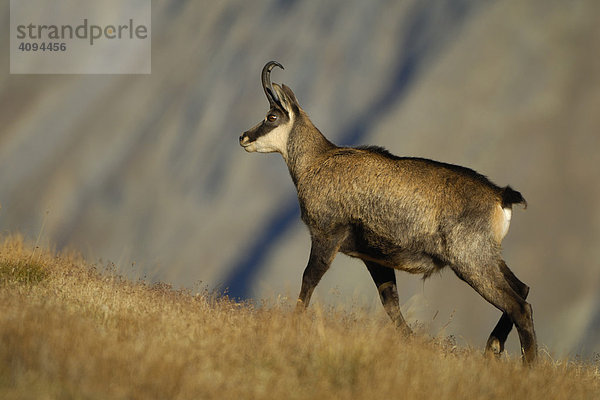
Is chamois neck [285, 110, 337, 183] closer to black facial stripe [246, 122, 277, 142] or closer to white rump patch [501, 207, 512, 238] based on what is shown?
black facial stripe [246, 122, 277, 142]

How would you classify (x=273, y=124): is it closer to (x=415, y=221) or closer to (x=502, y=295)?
(x=415, y=221)

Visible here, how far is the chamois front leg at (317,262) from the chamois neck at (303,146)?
1462 millimetres

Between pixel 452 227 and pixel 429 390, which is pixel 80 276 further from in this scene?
pixel 429 390

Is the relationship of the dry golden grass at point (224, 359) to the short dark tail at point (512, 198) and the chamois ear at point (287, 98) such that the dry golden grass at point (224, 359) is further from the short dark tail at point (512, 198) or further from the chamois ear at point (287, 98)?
the chamois ear at point (287, 98)

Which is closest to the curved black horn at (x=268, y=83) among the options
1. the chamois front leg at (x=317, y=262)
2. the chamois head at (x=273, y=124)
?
the chamois head at (x=273, y=124)

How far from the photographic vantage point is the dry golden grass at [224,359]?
5.25 metres

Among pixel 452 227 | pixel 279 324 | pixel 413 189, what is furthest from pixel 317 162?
pixel 279 324

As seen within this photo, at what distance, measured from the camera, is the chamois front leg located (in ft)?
31.2

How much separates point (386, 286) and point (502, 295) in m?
2.22

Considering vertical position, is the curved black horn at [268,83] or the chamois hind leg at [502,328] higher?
the curved black horn at [268,83]

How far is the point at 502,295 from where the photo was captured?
29.4 ft

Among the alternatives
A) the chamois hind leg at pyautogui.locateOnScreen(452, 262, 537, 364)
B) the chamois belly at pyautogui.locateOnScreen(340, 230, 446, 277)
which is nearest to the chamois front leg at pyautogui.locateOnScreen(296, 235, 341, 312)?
the chamois belly at pyautogui.locateOnScreen(340, 230, 446, 277)

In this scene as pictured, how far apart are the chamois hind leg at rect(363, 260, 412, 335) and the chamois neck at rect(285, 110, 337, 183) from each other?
1954mm

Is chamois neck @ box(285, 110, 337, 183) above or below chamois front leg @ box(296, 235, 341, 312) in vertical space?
above
